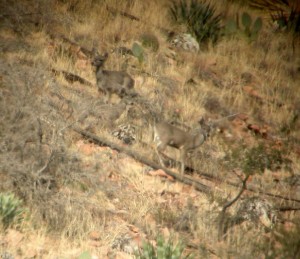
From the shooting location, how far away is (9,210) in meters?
6.05

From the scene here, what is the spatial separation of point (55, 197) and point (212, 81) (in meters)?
6.27

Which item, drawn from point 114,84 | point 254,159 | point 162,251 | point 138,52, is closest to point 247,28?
point 138,52

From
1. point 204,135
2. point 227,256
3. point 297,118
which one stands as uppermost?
point 227,256

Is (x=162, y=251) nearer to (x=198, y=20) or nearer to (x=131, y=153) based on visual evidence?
(x=131, y=153)

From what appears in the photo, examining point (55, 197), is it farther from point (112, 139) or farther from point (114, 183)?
point (112, 139)

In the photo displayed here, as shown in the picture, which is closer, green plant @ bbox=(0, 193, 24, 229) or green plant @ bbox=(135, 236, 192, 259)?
green plant @ bbox=(135, 236, 192, 259)

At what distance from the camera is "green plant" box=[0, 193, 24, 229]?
19.7ft

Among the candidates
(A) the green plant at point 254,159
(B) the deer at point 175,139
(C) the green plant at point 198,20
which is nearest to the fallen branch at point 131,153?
(B) the deer at point 175,139

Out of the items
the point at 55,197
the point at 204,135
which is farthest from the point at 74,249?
the point at 204,135

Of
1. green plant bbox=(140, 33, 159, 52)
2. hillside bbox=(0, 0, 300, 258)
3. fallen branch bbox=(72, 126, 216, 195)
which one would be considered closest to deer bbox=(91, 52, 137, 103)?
hillside bbox=(0, 0, 300, 258)

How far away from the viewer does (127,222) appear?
7.09m

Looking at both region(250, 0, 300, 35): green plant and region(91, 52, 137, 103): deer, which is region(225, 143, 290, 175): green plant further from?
region(250, 0, 300, 35): green plant

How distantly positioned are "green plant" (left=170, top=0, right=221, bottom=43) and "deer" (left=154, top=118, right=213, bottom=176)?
186 inches

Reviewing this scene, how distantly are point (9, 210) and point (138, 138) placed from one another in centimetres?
350
